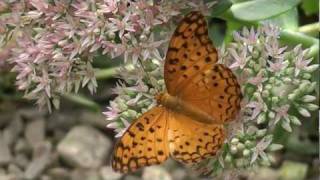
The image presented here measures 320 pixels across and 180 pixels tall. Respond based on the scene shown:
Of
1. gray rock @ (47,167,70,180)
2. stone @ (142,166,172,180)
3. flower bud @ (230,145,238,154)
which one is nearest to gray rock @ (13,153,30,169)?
gray rock @ (47,167,70,180)

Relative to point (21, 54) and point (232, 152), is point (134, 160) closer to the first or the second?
point (232, 152)

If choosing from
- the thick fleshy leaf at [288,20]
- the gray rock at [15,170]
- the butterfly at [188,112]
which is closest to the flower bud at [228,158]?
the butterfly at [188,112]

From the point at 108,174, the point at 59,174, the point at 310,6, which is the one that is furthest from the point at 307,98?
the point at 59,174

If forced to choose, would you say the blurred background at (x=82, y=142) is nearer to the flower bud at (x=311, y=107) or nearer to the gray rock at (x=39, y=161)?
the gray rock at (x=39, y=161)

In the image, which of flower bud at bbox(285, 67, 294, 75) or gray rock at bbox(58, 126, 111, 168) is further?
gray rock at bbox(58, 126, 111, 168)

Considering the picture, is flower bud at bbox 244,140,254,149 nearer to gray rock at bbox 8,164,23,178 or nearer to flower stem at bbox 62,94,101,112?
flower stem at bbox 62,94,101,112
